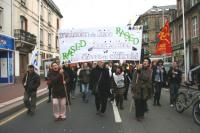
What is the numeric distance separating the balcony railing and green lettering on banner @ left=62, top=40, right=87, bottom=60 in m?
19.4

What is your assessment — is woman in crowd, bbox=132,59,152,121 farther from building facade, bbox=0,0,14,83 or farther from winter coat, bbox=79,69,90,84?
building facade, bbox=0,0,14,83

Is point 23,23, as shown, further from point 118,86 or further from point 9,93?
point 118,86

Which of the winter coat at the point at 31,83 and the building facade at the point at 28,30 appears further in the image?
the building facade at the point at 28,30

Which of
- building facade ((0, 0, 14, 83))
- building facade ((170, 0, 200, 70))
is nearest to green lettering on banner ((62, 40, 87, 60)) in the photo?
building facade ((0, 0, 14, 83))

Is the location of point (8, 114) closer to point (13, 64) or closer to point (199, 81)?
point (199, 81)

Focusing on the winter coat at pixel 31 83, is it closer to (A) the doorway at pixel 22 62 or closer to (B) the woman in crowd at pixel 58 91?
(B) the woman in crowd at pixel 58 91

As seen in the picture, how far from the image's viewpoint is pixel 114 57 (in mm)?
11500

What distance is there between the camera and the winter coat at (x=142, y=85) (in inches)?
403

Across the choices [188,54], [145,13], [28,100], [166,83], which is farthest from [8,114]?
[145,13]

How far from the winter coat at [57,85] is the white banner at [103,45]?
148cm

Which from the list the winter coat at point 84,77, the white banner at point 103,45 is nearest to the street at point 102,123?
the white banner at point 103,45

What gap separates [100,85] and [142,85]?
1.36 m

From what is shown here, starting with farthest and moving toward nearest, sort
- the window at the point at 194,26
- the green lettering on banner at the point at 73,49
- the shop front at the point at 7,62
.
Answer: the window at the point at 194,26 < the shop front at the point at 7,62 < the green lettering on banner at the point at 73,49

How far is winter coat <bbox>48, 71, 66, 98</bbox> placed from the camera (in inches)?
399
